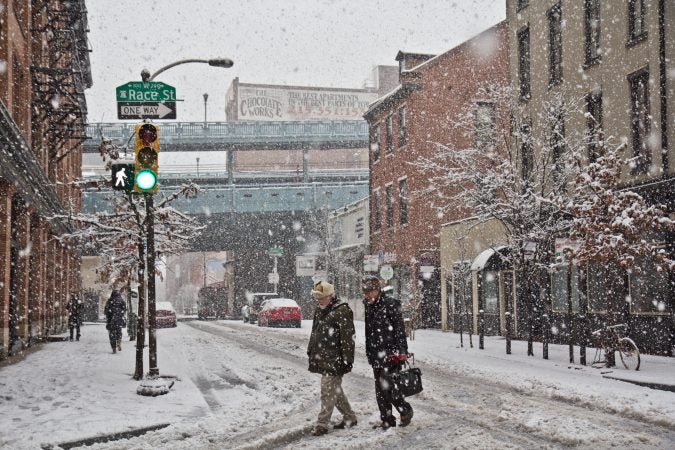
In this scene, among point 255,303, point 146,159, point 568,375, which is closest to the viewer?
point 146,159

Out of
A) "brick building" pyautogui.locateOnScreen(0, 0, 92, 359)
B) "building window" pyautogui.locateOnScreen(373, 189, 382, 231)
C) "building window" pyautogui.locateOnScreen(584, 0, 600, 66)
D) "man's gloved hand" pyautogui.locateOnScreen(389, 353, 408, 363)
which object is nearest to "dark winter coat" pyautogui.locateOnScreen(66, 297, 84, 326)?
"brick building" pyautogui.locateOnScreen(0, 0, 92, 359)

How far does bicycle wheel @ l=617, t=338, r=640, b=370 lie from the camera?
1591cm

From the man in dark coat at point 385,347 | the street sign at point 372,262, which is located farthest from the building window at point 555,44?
the man in dark coat at point 385,347

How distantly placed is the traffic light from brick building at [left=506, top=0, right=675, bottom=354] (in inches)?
374

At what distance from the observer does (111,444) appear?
27.8 ft

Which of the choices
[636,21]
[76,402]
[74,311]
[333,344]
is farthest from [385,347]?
[74,311]

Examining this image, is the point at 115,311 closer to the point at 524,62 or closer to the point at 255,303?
the point at 524,62

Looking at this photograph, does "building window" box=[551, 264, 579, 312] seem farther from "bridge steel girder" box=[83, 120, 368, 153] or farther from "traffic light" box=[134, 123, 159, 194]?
"bridge steel girder" box=[83, 120, 368, 153]

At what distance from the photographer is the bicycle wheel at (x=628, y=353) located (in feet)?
52.2

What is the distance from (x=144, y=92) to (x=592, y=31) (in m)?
14.8

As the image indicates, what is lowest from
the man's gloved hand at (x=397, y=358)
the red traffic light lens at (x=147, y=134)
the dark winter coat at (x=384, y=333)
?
the man's gloved hand at (x=397, y=358)

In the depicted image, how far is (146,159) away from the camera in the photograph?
40.9ft

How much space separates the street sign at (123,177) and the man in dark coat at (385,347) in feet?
16.5

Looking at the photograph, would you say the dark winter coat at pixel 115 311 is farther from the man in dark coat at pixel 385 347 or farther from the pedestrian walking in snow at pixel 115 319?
the man in dark coat at pixel 385 347
